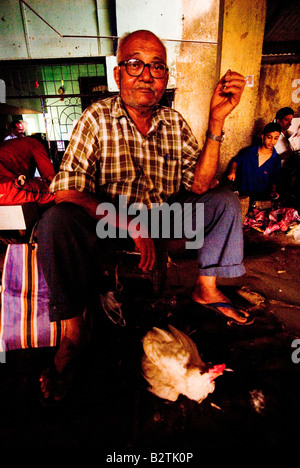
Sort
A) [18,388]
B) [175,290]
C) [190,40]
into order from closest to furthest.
Result: [18,388], [175,290], [190,40]

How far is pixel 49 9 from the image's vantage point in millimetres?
5930

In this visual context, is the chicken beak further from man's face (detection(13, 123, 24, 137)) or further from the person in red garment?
man's face (detection(13, 123, 24, 137))

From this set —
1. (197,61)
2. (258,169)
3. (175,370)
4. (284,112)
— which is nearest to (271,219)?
(258,169)

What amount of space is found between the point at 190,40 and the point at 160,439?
23.4 feet

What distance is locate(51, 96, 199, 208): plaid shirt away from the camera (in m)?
1.71

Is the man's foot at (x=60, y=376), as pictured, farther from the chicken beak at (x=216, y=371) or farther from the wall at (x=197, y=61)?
the wall at (x=197, y=61)

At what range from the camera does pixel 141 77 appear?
178cm

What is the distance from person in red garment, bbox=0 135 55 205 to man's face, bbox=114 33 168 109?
7.56ft

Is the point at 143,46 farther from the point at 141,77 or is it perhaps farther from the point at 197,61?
the point at 197,61

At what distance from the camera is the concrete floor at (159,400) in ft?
4.02

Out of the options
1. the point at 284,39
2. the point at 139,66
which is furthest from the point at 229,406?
the point at 284,39

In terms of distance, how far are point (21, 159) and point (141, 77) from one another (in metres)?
3.03

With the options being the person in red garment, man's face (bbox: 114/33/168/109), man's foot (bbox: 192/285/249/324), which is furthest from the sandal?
the person in red garment

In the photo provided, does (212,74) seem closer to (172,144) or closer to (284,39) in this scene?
(284,39)
